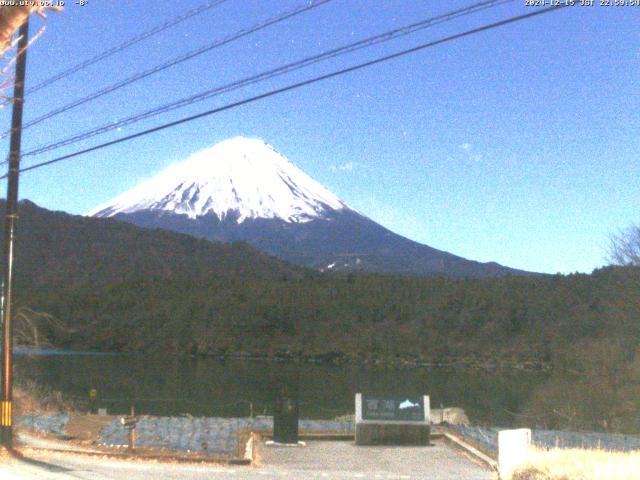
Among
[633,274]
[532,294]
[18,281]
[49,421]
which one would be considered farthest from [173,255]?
[49,421]

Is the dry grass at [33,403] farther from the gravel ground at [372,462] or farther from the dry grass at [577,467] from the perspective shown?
the dry grass at [577,467]

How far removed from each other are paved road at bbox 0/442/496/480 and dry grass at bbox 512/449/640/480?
3.47 meters

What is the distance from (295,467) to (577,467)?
6.54 meters

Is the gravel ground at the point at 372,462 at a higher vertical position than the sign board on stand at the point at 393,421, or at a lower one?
lower

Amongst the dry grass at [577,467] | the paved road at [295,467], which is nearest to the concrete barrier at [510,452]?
the dry grass at [577,467]

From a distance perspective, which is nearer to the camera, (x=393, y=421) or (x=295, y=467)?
(x=295, y=467)

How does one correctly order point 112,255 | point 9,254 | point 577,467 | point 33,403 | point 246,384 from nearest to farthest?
point 577,467 → point 9,254 → point 33,403 → point 246,384 → point 112,255

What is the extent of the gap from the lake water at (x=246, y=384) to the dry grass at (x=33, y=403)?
16.2ft

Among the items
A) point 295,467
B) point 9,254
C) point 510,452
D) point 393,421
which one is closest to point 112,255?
point 393,421

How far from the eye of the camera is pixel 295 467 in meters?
15.2

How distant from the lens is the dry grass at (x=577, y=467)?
9.16m

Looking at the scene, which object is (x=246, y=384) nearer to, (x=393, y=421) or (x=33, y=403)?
(x=33, y=403)

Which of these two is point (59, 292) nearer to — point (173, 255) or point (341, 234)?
point (173, 255)

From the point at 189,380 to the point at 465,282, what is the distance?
1788 inches
